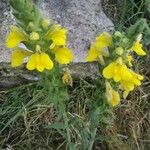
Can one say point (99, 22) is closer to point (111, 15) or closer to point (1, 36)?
point (111, 15)

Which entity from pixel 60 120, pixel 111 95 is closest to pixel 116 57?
pixel 111 95

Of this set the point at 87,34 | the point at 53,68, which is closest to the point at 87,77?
the point at 87,34

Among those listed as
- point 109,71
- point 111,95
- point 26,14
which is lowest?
point 111,95

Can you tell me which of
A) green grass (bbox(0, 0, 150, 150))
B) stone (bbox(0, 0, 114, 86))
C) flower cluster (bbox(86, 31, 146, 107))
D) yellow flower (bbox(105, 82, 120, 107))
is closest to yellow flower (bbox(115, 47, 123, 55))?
flower cluster (bbox(86, 31, 146, 107))

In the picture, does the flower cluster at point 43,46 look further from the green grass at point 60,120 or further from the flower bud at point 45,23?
the green grass at point 60,120

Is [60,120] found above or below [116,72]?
below

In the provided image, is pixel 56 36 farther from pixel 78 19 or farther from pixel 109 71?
pixel 78 19

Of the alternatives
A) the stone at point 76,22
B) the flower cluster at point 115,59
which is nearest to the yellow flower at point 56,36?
the flower cluster at point 115,59
